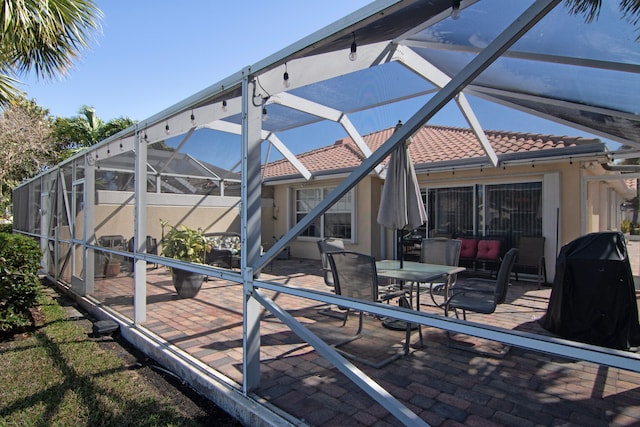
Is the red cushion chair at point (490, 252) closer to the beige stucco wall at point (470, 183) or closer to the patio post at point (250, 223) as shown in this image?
the beige stucco wall at point (470, 183)

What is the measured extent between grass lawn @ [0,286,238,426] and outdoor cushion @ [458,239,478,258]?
667cm

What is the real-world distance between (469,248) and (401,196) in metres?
4.33

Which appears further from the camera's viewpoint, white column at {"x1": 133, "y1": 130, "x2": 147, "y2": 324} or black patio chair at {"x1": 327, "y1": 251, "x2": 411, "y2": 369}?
white column at {"x1": 133, "y1": 130, "x2": 147, "y2": 324}

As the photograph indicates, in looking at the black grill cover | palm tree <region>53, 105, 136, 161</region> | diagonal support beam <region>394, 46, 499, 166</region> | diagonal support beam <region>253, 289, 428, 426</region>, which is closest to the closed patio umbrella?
diagonal support beam <region>394, 46, 499, 166</region>

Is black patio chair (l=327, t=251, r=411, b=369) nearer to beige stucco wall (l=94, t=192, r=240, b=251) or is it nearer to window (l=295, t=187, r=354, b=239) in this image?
beige stucco wall (l=94, t=192, r=240, b=251)

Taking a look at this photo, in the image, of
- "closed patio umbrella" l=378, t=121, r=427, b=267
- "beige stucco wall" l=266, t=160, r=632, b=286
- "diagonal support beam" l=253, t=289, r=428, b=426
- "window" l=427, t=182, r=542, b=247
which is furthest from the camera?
"window" l=427, t=182, r=542, b=247

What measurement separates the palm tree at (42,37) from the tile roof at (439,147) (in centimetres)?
563

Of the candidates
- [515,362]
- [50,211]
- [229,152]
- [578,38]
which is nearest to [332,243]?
[229,152]

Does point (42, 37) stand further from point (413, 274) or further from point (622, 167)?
point (622, 167)

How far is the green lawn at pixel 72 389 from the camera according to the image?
2824 mm

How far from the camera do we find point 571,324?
324 cm

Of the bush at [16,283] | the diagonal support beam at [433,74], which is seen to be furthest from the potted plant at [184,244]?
the diagonal support beam at [433,74]

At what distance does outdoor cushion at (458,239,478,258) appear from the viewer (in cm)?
→ 798

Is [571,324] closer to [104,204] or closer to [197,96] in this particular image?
[197,96]
